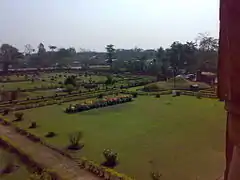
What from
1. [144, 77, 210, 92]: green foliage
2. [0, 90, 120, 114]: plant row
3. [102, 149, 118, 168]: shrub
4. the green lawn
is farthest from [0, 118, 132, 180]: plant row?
[144, 77, 210, 92]: green foliage

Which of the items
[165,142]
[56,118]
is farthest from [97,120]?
[165,142]

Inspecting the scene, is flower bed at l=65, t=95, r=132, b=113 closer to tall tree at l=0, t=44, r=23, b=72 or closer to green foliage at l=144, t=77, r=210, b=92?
green foliage at l=144, t=77, r=210, b=92

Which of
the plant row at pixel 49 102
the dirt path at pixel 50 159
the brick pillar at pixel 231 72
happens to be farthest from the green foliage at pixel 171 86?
the brick pillar at pixel 231 72

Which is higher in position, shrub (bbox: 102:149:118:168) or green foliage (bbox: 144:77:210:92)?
green foliage (bbox: 144:77:210:92)

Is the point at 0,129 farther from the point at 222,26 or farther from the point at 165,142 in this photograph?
the point at 222,26

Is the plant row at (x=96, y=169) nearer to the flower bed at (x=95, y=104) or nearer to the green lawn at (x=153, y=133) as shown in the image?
the green lawn at (x=153, y=133)
